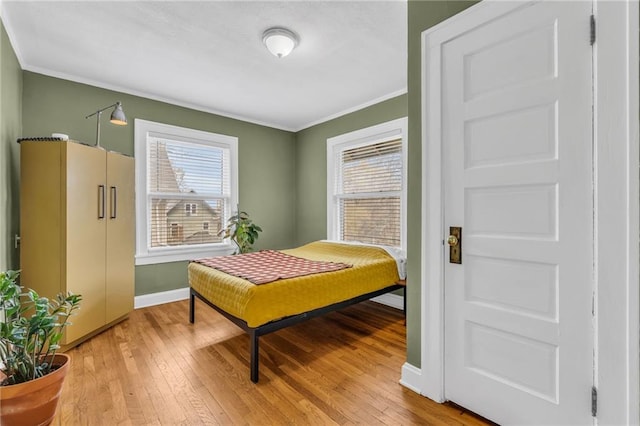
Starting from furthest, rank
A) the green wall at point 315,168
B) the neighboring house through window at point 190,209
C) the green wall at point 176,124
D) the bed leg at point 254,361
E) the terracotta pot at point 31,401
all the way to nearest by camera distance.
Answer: the green wall at point 315,168 → the neighboring house through window at point 190,209 → the green wall at point 176,124 → the bed leg at point 254,361 → the terracotta pot at point 31,401

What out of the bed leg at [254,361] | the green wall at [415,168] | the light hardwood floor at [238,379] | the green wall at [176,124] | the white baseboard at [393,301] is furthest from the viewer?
the white baseboard at [393,301]

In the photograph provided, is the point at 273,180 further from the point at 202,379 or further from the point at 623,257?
the point at 623,257

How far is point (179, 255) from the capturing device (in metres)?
3.77

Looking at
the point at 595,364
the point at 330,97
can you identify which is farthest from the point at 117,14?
the point at 595,364

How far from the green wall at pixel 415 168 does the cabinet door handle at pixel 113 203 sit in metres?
2.69

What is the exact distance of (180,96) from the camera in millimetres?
3531

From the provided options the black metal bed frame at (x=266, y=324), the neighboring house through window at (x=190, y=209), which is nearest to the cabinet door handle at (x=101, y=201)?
the black metal bed frame at (x=266, y=324)

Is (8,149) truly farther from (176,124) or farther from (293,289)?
(293,289)

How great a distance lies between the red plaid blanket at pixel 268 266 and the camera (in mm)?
2344

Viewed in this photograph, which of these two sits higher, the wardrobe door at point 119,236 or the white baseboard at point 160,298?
the wardrobe door at point 119,236

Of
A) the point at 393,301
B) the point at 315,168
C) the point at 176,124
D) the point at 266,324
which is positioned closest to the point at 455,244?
the point at 266,324

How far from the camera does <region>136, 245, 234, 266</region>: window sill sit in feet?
11.5

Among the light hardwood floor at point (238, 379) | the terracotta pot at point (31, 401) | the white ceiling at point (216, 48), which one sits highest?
the white ceiling at point (216, 48)

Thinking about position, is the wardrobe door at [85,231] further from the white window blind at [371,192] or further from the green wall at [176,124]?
the white window blind at [371,192]
